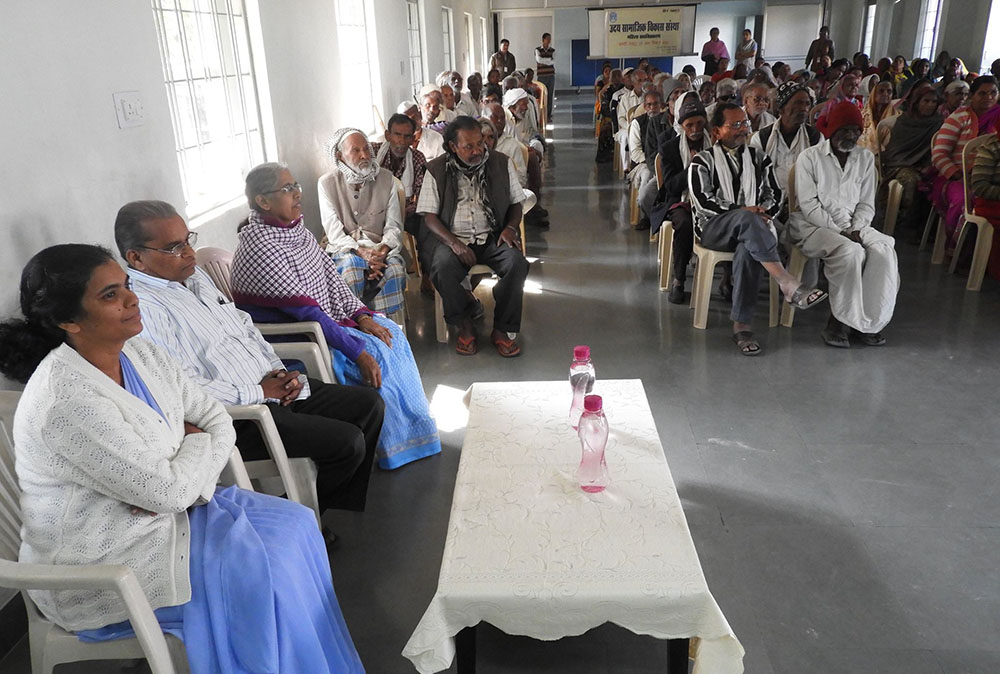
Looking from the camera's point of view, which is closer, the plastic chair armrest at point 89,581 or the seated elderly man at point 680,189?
the plastic chair armrest at point 89,581

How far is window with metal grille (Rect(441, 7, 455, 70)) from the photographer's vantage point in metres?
9.30

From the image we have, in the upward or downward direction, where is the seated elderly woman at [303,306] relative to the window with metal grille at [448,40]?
downward

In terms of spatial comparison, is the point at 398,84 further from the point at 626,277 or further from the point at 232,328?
the point at 232,328

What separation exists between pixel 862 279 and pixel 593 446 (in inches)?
92.7

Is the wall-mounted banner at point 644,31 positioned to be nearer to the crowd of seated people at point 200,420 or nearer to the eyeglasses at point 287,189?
the crowd of seated people at point 200,420

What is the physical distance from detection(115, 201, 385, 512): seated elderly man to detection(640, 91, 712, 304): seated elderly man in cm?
244

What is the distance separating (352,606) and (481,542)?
57cm

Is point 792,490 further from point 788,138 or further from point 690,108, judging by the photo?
point 690,108

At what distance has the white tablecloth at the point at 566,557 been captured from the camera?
1.45 m

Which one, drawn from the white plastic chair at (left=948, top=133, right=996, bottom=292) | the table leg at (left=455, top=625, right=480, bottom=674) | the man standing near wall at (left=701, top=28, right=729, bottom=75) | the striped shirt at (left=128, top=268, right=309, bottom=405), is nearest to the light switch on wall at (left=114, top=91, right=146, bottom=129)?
the striped shirt at (left=128, top=268, right=309, bottom=405)

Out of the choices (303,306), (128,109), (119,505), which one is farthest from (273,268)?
(119,505)

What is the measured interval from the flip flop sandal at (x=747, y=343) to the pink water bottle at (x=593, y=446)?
1.90 metres

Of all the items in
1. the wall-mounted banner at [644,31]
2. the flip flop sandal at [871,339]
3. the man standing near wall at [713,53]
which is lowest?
the flip flop sandal at [871,339]

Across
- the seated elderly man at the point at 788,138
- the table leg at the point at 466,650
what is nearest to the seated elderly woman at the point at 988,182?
the seated elderly man at the point at 788,138
